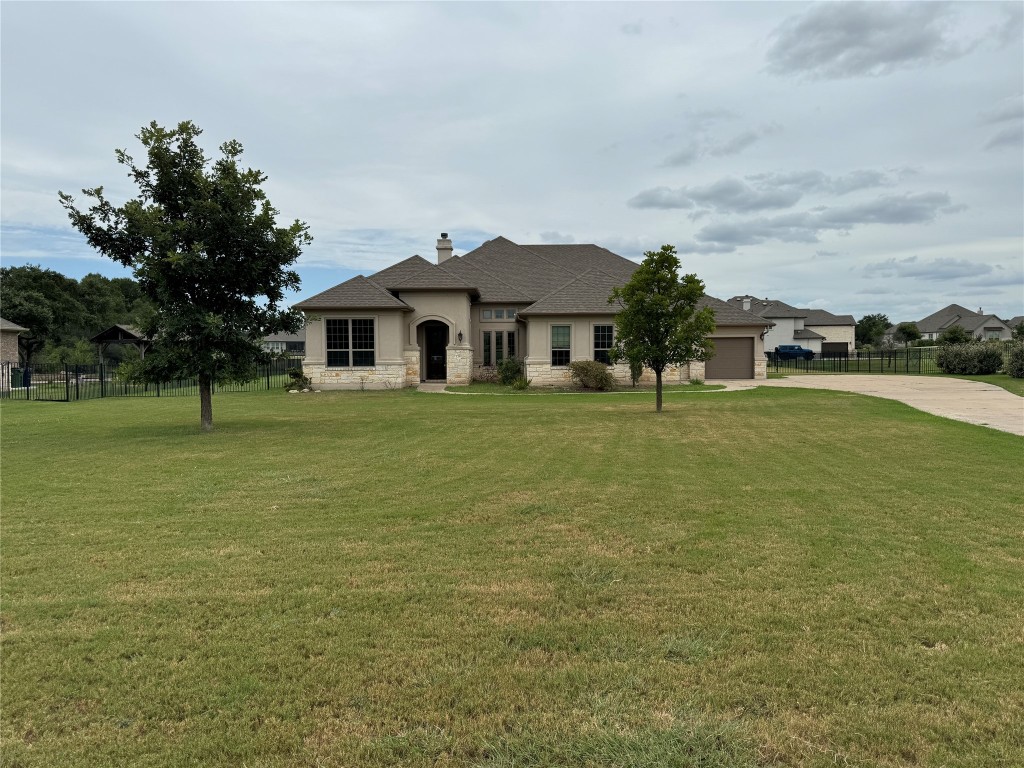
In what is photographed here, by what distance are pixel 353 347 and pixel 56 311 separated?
48.7 meters

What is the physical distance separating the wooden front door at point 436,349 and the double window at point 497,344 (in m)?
2.16

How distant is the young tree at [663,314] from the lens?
56.9 ft

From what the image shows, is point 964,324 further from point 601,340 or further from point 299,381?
point 299,381

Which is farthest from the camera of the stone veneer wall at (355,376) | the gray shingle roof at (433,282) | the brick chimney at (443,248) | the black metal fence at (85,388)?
the brick chimney at (443,248)

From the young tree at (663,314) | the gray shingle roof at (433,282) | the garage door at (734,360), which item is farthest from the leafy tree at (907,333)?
the young tree at (663,314)

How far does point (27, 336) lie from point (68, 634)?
212ft

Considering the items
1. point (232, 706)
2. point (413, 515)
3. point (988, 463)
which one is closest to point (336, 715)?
point (232, 706)

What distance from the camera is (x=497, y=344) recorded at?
32.2m

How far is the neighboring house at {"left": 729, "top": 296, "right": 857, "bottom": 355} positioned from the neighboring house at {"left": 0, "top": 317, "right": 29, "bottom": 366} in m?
69.3

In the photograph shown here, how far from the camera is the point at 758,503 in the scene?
22.8ft

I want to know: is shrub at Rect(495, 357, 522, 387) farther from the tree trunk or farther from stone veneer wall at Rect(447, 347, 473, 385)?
the tree trunk

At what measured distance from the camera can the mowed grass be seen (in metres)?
2.82

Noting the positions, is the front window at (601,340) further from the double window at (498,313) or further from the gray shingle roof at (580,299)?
the double window at (498,313)

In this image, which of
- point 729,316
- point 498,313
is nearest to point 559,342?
point 498,313
